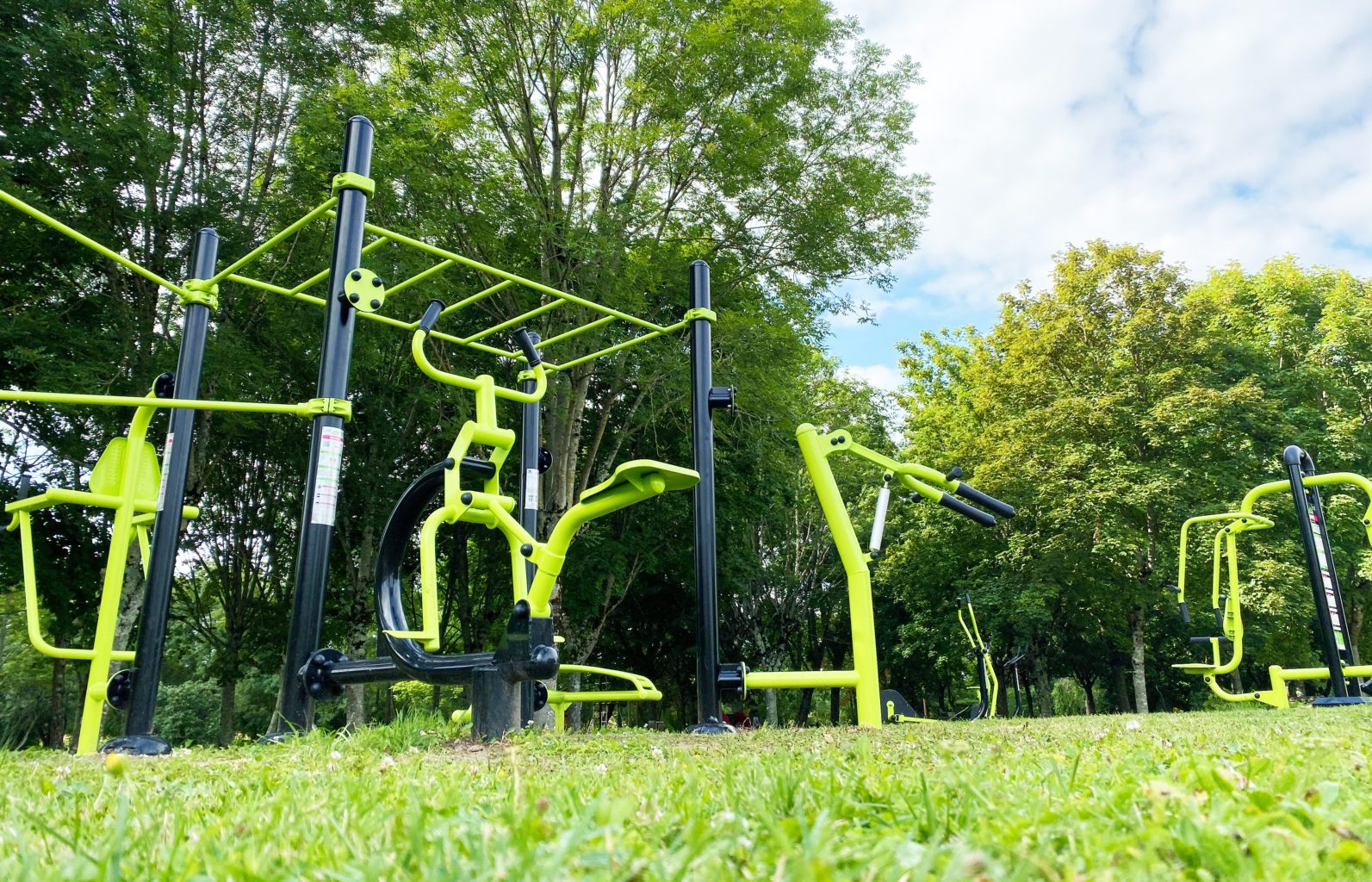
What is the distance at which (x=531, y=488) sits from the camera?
590 cm

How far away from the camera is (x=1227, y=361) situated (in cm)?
1839

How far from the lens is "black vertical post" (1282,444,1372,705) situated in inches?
287

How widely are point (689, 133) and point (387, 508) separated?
7.45 meters

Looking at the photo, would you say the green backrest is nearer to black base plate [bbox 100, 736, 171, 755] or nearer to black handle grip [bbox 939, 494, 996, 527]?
black base plate [bbox 100, 736, 171, 755]

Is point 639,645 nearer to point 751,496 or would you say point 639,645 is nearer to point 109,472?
point 751,496

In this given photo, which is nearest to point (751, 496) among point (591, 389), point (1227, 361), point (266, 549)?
point (591, 389)

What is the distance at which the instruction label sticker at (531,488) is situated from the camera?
5887mm

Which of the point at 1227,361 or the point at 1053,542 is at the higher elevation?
the point at 1227,361

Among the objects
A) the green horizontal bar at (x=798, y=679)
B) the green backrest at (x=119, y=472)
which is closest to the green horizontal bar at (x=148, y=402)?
the green backrest at (x=119, y=472)

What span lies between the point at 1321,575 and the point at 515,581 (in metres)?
7.21

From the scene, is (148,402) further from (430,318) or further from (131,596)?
(131,596)

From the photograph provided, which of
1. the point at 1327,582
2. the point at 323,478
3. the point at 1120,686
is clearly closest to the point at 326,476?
the point at 323,478

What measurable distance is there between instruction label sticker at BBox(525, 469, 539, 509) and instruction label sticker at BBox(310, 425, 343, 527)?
5.44 feet

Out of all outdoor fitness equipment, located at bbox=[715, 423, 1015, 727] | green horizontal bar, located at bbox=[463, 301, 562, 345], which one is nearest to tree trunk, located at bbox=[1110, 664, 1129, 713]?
outdoor fitness equipment, located at bbox=[715, 423, 1015, 727]
